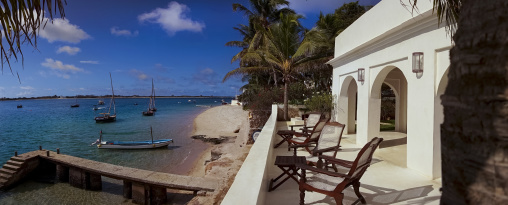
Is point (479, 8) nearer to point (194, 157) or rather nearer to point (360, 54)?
point (360, 54)

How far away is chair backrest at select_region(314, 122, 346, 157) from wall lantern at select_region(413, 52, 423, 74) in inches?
70.0

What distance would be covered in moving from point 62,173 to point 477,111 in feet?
67.7

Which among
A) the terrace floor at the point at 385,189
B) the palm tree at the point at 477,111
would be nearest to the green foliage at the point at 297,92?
the terrace floor at the point at 385,189

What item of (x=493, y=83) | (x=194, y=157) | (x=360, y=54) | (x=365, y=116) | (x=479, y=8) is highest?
(x=360, y=54)

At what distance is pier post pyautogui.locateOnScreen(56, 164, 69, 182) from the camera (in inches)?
653

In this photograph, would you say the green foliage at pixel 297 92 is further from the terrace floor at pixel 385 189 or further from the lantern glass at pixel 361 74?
the terrace floor at pixel 385 189

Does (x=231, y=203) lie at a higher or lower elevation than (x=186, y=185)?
higher

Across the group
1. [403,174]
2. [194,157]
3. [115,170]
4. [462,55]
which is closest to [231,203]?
[462,55]

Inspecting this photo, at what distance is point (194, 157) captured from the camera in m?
21.0

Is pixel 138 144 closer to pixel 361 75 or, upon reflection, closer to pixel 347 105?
pixel 347 105

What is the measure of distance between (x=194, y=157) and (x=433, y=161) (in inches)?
712

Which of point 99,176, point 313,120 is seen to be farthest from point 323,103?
point 99,176

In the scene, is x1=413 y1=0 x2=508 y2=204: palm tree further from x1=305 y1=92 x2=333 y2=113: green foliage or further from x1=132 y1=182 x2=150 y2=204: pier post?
x1=132 y1=182 x2=150 y2=204: pier post

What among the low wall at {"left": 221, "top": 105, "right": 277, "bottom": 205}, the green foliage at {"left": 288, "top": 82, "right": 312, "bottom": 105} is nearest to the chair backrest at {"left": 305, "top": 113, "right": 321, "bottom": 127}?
the low wall at {"left": 221, "top": 105, "right": 277, "bottom": 205}
